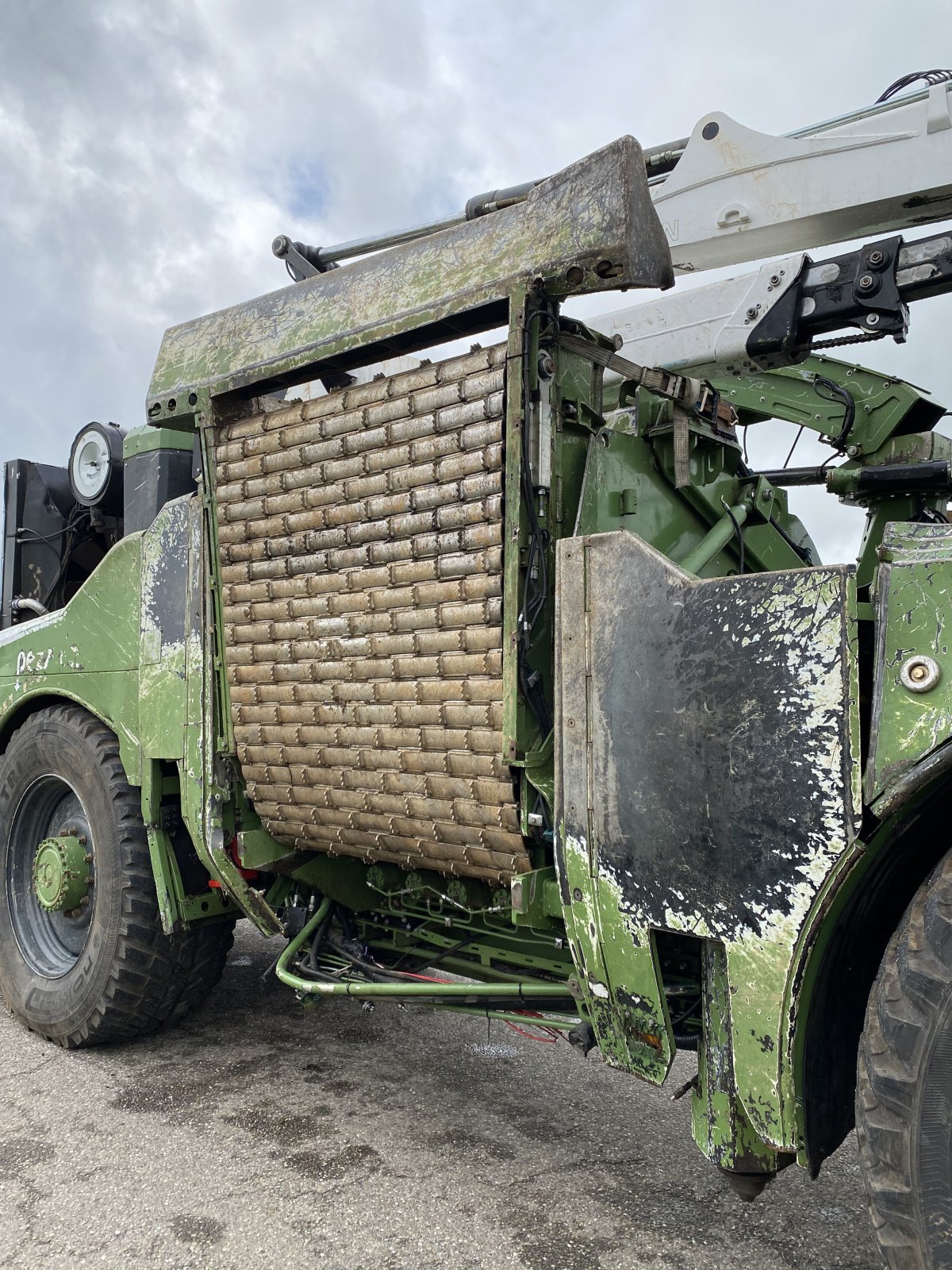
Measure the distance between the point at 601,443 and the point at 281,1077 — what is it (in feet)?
8.94

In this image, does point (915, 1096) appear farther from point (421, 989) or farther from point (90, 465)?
point (90, 465)

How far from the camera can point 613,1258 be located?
269 cm

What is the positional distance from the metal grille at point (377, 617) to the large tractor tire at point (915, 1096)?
1105 mm

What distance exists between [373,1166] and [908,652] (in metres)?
2.36

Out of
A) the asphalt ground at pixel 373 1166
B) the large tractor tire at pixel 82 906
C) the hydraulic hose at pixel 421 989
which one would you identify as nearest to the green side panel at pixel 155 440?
the large tractor tire at pixel 82 906

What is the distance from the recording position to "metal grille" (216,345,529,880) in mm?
2850

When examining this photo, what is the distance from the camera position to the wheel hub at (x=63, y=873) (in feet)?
13.9

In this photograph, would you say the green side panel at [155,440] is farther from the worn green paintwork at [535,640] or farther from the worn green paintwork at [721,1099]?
the worn green paintwork at [721,1099]

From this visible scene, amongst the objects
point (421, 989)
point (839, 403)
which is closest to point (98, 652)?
point (421, 989)

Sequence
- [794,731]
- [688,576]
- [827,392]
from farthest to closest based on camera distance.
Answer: [827,392], [688,576], [794,731]

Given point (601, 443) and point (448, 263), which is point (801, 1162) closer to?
point (601, 443)

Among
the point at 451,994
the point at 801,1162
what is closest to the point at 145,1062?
the point at 451,994

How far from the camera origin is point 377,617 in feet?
10.3

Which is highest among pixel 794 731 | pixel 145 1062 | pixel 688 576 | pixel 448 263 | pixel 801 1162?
pixel 448 263
